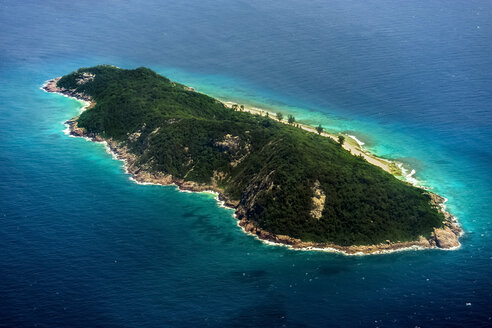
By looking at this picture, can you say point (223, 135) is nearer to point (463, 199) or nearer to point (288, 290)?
point (288, 290)

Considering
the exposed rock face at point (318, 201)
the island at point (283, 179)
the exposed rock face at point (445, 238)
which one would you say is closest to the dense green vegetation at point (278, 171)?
the island at point (283, 179)

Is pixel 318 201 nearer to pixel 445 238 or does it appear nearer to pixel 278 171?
pixel 278 171

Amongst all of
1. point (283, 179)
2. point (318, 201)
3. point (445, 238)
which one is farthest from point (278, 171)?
point (445, 238)

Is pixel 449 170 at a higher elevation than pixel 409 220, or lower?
Answer: higher

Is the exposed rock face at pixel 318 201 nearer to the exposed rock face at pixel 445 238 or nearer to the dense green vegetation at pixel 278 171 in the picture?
the dense green vegetation at pixel 278 171

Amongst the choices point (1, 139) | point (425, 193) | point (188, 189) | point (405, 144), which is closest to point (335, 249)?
point (425, 193)

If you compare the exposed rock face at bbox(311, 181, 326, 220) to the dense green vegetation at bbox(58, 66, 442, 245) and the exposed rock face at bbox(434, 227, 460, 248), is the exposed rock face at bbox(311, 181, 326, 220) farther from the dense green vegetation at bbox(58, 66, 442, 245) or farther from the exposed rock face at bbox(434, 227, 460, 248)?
the exposed rock face at bbox(434, 227, 460, 248)
